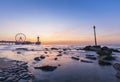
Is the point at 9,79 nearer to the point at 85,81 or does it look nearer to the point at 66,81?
the point at 66,81

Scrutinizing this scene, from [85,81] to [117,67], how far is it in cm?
673

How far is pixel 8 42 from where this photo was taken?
197 meters


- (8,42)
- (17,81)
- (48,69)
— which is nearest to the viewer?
(17,81)

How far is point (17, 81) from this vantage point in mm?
11438

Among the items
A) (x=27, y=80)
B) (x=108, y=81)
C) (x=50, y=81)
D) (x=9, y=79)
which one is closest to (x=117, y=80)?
(x=108, y=81)

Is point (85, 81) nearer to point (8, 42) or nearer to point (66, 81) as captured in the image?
point (66, 81)

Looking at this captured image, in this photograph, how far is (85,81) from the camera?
12.0 meters

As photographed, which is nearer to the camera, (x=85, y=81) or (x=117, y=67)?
(x=85, y=81)

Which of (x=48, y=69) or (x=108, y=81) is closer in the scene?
(x=108, y=81)

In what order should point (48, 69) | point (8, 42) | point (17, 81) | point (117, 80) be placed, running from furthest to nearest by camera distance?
1. point (8, 42)
2. point (48, 69)
3. point (117, 80)
4. point (17, 81)

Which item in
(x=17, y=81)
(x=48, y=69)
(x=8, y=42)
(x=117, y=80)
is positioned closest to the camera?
(x=17, y=81)

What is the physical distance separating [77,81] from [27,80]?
11.6ft

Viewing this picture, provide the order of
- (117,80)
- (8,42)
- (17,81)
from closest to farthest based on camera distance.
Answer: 1. (17,81)
2. (117,80)
3. (8,42)

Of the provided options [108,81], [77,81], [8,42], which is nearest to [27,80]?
[77,81]
